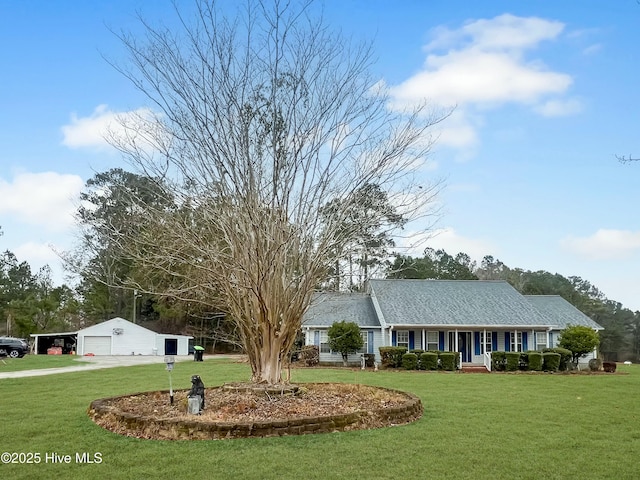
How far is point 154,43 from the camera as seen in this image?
9984 mm

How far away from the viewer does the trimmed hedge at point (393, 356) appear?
23.8m

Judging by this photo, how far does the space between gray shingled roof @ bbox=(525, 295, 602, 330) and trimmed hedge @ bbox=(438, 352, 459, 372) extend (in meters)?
6.42

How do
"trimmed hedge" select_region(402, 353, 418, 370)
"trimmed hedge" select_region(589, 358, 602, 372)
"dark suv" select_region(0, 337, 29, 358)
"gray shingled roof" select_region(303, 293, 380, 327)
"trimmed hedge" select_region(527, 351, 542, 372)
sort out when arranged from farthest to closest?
"dark suv" select_region(0, 337, 29, 358)
"gray shingled roof" select_region(303, 293, 380, 327)
"trimmed hedge" select_region(589, 358, 602, 372)
"trimmed hedge" select_region(402, 353, 418, 370)
"trimmed hedge" select_region(527, 351, 542, 372)

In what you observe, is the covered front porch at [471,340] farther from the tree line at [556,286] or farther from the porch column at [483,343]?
the tree line at [556,286]

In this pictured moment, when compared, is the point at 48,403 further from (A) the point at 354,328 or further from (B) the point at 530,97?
(A) the point at 354,328

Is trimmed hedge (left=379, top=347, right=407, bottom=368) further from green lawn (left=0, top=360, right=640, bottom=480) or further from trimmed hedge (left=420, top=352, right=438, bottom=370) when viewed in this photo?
green lawn (left=0, top=360, right=640, bottom=480)

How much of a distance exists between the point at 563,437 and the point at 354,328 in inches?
685

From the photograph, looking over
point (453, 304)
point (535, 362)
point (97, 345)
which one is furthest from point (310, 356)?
point (97, 345)

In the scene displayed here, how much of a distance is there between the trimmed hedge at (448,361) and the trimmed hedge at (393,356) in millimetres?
1539

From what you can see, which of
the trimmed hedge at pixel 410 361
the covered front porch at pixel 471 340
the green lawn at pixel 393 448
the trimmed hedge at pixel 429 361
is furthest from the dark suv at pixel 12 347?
the green lawn at pixel 393 448

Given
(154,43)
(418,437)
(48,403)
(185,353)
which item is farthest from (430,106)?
(185,353)

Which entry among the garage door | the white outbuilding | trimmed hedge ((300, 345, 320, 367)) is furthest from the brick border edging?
the garage door

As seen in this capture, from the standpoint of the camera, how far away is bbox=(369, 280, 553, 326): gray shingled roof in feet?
85.8

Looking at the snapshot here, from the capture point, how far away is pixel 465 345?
2652 centimetres
